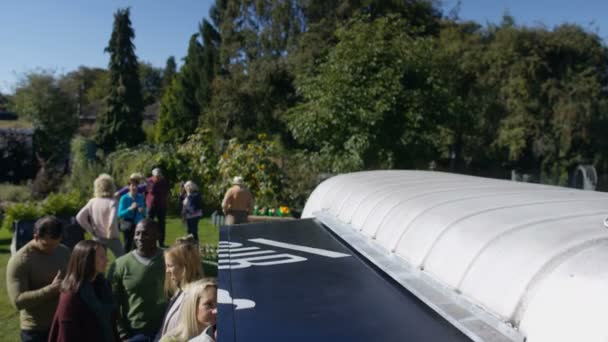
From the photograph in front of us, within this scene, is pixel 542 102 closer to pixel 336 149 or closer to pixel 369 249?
pixel 336 149

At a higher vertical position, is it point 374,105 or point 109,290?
point 374,105

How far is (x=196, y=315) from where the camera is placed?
9.92ft

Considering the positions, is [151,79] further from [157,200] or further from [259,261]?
[259,261]

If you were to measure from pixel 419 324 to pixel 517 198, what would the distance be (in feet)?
4.53

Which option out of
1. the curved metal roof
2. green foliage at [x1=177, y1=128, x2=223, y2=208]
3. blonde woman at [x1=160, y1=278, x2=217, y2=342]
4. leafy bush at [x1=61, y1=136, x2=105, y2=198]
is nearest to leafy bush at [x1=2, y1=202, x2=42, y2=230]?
leafy bush at [x1=61, y1=136, x2=105, y2=198]

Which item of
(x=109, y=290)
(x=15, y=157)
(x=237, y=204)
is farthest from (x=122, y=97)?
(x=109, y=290)

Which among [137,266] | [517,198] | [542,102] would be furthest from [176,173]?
[542,102]

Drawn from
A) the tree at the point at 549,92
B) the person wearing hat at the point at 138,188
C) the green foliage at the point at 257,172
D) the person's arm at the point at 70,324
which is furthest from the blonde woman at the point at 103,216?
the tree at the point at 549,92

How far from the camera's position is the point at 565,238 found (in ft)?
7.08

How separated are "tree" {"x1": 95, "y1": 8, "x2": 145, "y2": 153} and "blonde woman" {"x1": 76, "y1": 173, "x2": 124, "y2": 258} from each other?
28.3 metres

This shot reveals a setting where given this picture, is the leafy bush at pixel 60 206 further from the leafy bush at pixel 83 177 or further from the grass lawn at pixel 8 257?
the leafy bush at pixel 83 177

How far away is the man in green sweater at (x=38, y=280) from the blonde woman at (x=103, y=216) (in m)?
2.26

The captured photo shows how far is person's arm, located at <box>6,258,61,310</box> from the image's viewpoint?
3.78m

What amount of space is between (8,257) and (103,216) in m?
4.00
